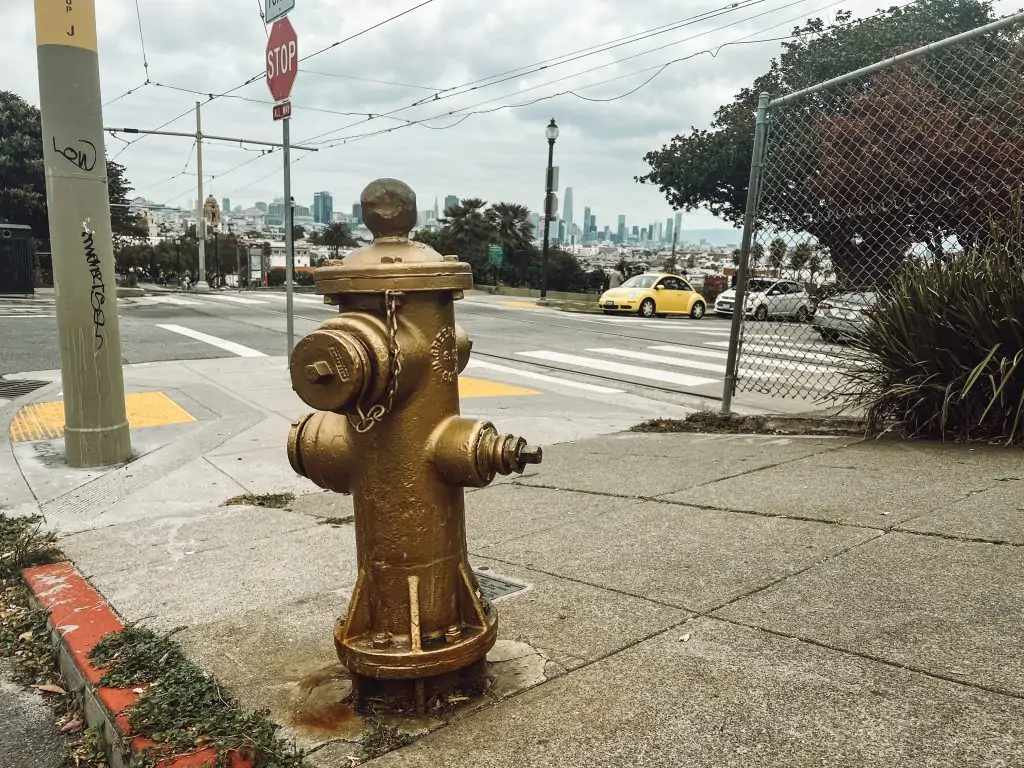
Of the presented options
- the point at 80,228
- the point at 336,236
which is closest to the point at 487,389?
the point at 80,228

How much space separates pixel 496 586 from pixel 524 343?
11.0 metres

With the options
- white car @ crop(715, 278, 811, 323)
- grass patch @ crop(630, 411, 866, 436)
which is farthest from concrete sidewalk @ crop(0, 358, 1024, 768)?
white car @ crop(715, 278, 811, 323)

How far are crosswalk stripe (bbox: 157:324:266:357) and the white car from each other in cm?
730

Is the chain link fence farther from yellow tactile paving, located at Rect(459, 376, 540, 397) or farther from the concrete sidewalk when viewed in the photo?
yellow tactile paving, located at Rect(459, 376, 540, 397)

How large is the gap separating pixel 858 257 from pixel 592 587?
13.7 feet

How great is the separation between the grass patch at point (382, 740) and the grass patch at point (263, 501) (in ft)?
9.31

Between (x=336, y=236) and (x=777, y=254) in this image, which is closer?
(x=777, y=254)

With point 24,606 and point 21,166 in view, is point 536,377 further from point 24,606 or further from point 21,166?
point 21,166

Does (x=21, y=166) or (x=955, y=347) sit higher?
(x=21, y=166)

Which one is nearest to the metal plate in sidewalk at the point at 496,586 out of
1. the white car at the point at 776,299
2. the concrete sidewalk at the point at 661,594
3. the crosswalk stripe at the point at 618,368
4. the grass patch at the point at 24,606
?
the concrete sidewalk at the point at 661,594

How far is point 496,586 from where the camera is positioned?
3.28 m

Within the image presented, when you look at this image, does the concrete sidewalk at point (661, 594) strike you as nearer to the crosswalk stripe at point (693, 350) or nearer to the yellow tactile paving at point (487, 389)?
the yellow tactile paving at point (487, 389)

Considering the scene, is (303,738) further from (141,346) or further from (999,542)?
(141,346)

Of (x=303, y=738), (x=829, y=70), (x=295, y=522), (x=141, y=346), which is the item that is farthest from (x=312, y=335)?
(x=829, y=70)
